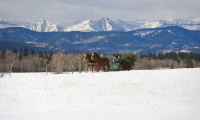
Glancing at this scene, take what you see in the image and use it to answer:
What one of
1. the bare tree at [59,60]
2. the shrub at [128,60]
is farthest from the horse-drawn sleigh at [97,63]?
the bare tree at [59,60]

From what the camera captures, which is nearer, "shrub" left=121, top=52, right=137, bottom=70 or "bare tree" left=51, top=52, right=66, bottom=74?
"shrub" left=121, top=52, right=137, bottom=70

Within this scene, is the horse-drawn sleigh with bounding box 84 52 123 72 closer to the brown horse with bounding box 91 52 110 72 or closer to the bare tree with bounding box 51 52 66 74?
the brown horse with bounding box 91 52 110 72

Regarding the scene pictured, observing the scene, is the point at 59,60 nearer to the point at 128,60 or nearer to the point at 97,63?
the point at 128,60

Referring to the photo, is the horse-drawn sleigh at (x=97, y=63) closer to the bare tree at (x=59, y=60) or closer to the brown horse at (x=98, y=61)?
the brown horse at (x=98, y=61)

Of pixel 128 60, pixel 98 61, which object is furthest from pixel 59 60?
pixel 98 61

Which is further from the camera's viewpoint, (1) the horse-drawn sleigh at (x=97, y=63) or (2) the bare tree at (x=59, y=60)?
(2) the bare tree at (x=59, y=60)

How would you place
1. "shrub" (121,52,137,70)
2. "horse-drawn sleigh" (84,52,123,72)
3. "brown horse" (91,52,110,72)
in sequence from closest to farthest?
"horse-drawn sleigh" (84,52,123,72) → "brown horse" (91,52,110,72) → "shrub" (121,52,137,70)

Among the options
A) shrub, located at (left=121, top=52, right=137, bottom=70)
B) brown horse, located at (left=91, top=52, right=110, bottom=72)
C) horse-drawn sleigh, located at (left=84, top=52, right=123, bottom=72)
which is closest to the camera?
horse-drawn sleigh, located at (left=84, top=52, right=123, bottom=72)

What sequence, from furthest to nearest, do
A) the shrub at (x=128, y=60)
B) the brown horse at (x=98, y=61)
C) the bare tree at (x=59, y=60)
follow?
the bare tree at (x=59, y=60)
the shrub at (x=128, y=60)
the brown horse at (x=98, y=61)

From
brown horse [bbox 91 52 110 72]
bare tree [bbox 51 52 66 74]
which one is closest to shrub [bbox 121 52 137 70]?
brown horse [bbox 91 52 110 72]

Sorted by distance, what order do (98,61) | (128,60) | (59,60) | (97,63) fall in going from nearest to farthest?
(97,63)
(98,61)
(128,60)
(59,60)

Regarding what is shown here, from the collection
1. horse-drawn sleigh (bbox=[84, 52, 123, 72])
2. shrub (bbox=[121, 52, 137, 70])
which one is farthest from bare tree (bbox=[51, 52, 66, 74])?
horse-drawn sleigh (bbox=[84, 52, 123, 72])

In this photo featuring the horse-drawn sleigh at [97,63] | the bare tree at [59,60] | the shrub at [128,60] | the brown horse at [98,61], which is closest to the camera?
the horse-drawn sleigh at [97,63]

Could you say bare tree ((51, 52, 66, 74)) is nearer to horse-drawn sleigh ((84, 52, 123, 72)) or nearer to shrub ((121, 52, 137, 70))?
shrub ((121, 52, 137, 70))
